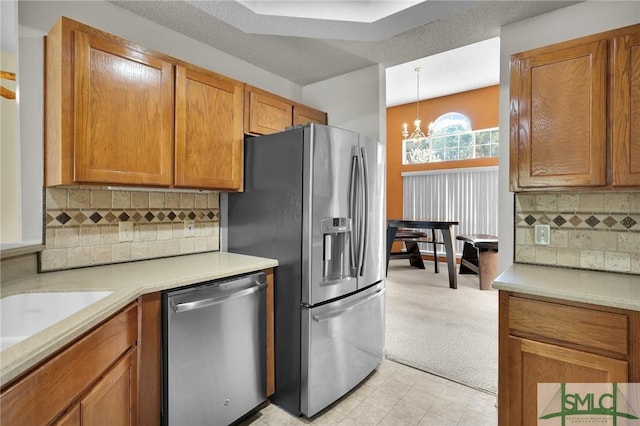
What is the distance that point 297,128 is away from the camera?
6.48 ft

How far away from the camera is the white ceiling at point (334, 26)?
6.59 ft

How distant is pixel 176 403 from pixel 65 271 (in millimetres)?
945

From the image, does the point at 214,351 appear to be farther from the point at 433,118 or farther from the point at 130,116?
the point at 433,118

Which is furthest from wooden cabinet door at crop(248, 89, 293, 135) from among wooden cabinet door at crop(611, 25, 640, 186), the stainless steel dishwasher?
wooden cabinet door at crop(611, 25, 640, 186)

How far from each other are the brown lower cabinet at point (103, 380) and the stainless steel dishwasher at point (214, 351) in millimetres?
63

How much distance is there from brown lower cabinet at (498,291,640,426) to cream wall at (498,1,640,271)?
689 mm

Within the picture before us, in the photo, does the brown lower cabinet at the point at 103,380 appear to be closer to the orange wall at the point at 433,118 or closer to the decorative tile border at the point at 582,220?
the decorative tile border at the point at 582,220

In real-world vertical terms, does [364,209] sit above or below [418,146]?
below

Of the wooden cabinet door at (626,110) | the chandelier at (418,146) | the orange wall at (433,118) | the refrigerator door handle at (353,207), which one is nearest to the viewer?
the wooden cabinet door at (626,110)

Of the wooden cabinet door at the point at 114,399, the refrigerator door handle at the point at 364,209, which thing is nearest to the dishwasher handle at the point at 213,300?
the wooden cabinet door at the point at 114,399

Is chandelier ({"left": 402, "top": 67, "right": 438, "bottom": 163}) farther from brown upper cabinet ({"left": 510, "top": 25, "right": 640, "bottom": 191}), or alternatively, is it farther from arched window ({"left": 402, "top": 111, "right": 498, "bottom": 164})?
brown upper cabinet ({"left": 510, "top": 25, "right": 640, "bottom": 191})

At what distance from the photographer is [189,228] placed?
2367mm

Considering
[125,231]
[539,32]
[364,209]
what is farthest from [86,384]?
[539,32]

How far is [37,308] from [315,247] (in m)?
1.32
